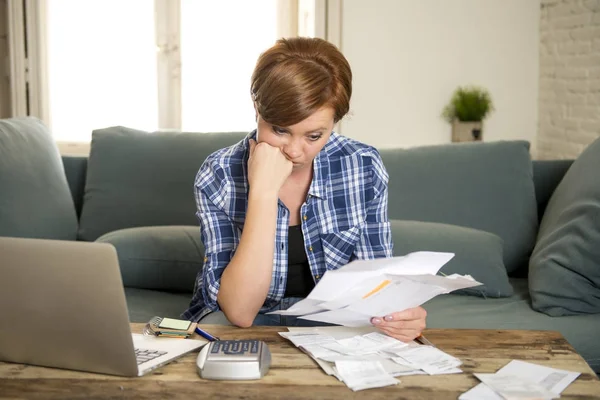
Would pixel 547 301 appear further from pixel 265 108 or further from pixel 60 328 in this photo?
pixel 60 328

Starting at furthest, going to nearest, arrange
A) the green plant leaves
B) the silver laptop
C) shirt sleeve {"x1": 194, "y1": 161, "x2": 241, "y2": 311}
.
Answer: the green plant leaves → shirt sleeve {"x1": 194, "y1": 161, "x2": 241, "y2": 311} → the silver laptop

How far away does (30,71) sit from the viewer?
180 inches

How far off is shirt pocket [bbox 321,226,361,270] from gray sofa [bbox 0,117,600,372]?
0.46 m

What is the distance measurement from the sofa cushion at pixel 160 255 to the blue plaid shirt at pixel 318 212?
57 cm

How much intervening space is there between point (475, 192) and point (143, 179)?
3.76 feet

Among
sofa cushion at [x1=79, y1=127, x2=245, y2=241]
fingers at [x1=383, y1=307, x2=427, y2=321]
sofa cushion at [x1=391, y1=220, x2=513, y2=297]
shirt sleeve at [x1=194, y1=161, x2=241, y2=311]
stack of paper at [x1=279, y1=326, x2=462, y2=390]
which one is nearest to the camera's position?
stack of paper at [x1=279, y1=326, x2=462, y2=390]

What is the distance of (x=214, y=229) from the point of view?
1.70 metres

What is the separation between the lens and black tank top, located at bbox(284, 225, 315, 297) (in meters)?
1.80

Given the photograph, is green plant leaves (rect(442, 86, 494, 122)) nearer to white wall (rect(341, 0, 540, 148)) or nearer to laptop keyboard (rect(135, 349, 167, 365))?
white wall (rect(341, 0, 540, 148))

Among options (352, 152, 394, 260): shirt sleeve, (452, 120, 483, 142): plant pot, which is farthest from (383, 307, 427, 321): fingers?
(452, 120, 483, 142): plant pot

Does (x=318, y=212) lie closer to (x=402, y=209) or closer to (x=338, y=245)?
(x=338, y=245)

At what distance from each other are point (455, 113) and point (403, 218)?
77.4 inches

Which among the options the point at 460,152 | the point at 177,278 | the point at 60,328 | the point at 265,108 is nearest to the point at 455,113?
the point at 460,152

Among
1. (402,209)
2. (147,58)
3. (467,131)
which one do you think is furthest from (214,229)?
(147,58)
